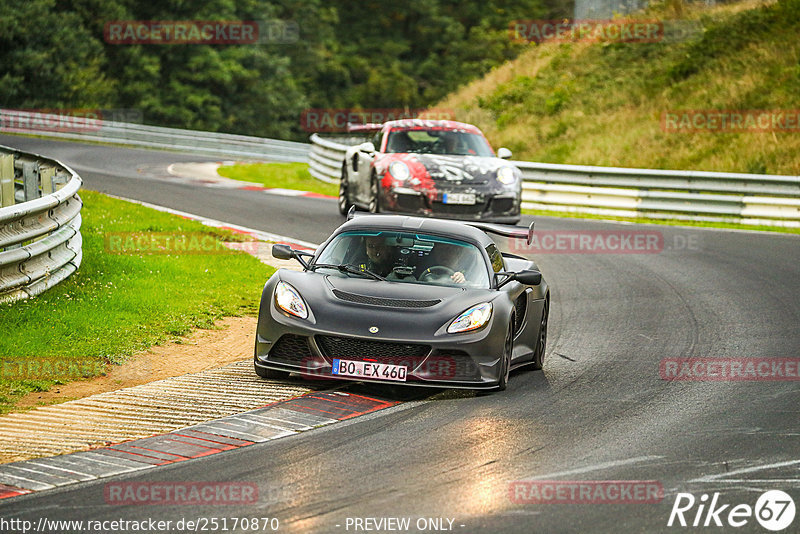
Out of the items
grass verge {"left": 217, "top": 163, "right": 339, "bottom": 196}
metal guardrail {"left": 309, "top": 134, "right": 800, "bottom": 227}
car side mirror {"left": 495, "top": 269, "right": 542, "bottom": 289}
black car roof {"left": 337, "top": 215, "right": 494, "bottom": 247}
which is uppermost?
black car roof {"left": 337, "top": 215, "right": 494, "bottom": 247}

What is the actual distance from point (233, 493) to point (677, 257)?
12.9m

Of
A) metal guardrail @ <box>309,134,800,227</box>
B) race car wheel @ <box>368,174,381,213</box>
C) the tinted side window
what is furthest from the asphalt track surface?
metal guardrail @ <box>309,134,800,227</box>

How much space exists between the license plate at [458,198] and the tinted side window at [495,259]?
22.3ft

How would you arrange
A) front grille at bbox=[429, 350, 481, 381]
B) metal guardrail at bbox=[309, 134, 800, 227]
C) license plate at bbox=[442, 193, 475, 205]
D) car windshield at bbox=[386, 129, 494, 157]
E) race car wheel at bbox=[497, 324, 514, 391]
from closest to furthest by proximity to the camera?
front grille at bbox=[429, 350, 481, 381], race car wheel at bbox=[497, 324, 514, 391], license plate at bbox=[442, 193, 475, 205], car windshield at bbox=[386, 129, 494, 157], metal guardrail at bbox=[309, 134, 800, 227]

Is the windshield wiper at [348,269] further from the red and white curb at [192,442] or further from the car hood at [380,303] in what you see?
the red and white curb at [192,442]

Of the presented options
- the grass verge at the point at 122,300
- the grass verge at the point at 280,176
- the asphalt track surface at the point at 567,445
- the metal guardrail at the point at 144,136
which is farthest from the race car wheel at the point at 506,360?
the metal guardrail at the point at 144,136

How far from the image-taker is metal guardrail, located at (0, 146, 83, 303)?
10.5m

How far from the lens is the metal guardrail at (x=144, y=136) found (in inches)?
1598

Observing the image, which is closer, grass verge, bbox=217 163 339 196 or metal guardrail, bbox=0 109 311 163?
grass verge, bbox=217 163 339 196

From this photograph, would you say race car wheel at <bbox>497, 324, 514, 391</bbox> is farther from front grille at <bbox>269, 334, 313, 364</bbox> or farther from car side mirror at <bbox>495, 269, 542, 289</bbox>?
front grille at <bbox>269, 334, 313, 364</bbox>

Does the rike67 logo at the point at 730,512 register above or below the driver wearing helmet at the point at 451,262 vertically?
below

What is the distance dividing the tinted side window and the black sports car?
0.07ft

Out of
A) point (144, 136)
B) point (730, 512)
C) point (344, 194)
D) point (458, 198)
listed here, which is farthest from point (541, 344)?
point (144, 136)

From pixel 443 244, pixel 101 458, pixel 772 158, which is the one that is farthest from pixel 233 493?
→ pixel 772 158
